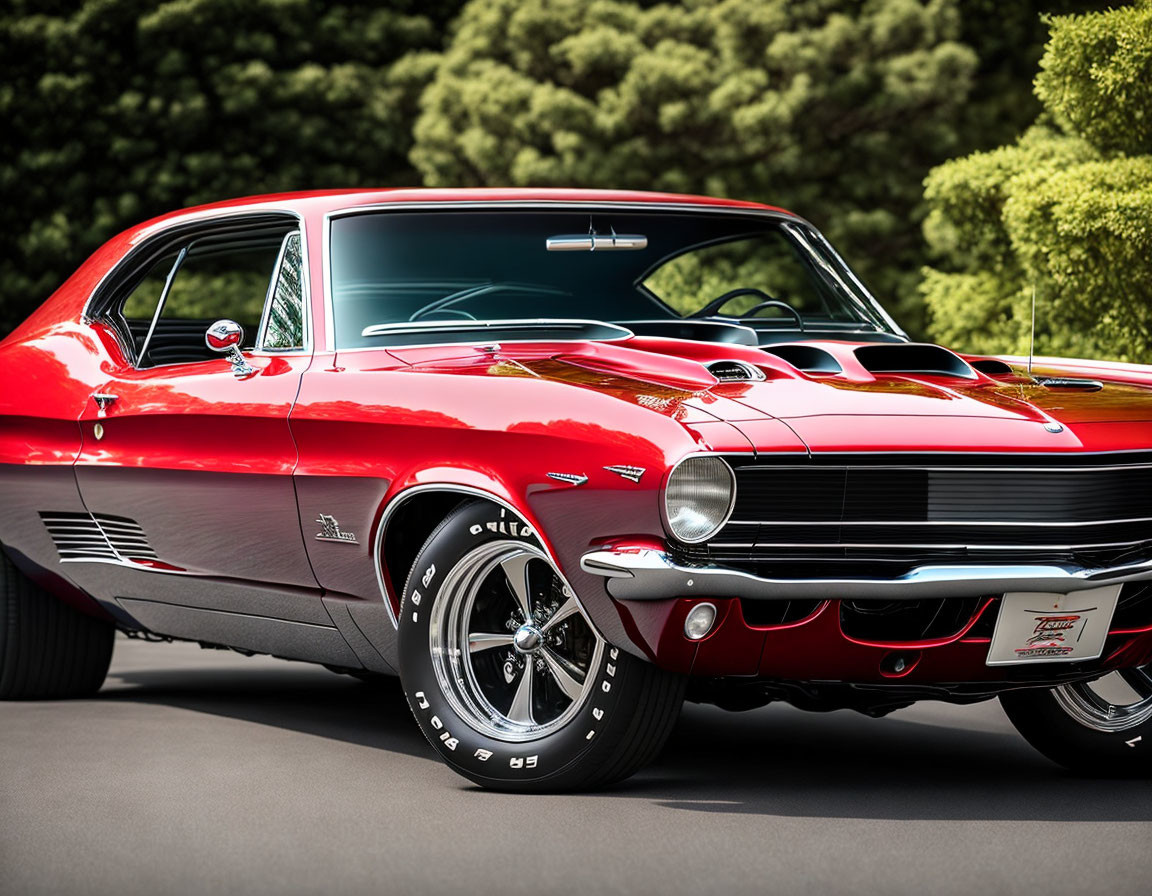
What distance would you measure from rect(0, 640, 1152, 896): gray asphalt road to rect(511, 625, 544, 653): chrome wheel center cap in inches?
15.1

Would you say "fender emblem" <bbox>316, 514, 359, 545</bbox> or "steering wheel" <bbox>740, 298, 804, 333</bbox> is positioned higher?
"steering wheel" <bbox>740, 298, 804, 333</bbox>

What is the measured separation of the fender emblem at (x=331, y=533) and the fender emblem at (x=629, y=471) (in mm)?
1098

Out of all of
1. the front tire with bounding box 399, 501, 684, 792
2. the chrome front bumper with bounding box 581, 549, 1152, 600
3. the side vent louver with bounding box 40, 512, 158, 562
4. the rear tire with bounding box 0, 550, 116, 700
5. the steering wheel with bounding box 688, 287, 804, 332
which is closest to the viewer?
the chrome front bumper with bounding box 581, 549, 1152, 600

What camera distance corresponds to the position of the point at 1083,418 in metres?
4.95

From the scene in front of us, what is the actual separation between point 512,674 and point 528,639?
160mm

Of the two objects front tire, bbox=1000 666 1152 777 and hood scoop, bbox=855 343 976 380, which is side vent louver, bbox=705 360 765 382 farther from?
front tire, bbox=1000 666 1152 777

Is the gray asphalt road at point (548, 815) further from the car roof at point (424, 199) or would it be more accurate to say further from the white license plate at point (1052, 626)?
the car roof at point (424, 199)

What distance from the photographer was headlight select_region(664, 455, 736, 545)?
15.0ft

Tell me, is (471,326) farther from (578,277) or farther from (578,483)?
(578,483)

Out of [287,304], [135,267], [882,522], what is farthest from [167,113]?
[882,522]

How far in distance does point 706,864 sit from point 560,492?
990 mm

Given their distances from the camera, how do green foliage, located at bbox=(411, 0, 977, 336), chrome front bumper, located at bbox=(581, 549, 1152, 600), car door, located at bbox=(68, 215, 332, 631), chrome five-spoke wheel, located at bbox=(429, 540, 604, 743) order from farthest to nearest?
green foliage, located at bbox=(411, 0, 977, 336) < car door, located at bbox=(68, 215, 332, 631) < chrome five-spoke wheel, located at bbox=(429, 540, 604, 743) < chrome front bumper, located at bbox=(581, 549, 1152, 600)

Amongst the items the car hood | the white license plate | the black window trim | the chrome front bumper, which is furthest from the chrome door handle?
the white license plate

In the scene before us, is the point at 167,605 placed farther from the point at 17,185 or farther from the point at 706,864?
the point at 17,185
